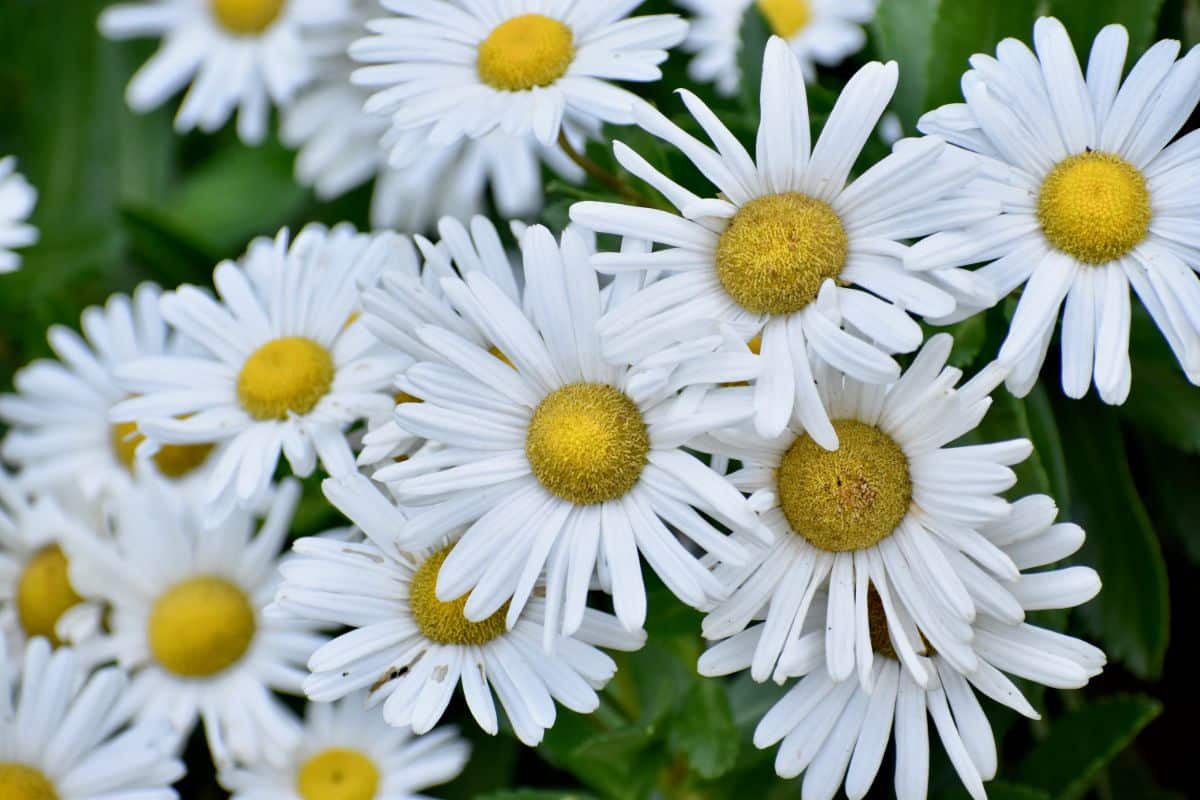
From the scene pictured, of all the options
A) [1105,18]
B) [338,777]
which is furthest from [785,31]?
[338,777]

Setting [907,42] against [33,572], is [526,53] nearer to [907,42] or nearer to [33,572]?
[907,42]

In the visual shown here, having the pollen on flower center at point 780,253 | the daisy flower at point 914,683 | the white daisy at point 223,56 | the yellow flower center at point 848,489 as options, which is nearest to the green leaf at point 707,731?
the daisy flower at point 914,683

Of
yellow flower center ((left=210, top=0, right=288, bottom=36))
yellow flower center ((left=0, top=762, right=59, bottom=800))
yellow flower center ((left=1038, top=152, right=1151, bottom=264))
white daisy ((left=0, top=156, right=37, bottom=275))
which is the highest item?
yellow flower center ((left=1038, top=152, right=1151, bottom=264))

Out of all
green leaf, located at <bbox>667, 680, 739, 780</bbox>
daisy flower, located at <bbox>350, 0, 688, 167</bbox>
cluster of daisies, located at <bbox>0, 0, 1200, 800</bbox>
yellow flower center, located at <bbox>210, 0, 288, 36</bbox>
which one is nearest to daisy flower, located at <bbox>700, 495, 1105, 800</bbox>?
cluster of daisies, located at <bbox>0, 0, 1200, 800</bbox>

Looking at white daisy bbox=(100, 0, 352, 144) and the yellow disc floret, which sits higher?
white daisy bbox=(100, 0, 352, 144)

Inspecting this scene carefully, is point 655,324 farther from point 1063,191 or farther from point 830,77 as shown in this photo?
point 830,77

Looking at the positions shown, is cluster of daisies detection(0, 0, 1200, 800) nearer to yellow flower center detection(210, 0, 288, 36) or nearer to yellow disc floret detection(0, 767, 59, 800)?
yellow disc floret detection(0, 767, 59, 800)

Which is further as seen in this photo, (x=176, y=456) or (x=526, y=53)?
(x=176, y=456)
